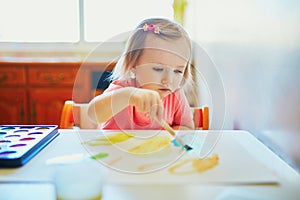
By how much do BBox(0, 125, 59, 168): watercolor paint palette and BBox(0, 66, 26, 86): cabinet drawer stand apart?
1.57 meters

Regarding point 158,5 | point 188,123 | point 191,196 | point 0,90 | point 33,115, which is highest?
point 158,5

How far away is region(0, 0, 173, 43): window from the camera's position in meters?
2.57

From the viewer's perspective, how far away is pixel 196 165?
2.10 feet

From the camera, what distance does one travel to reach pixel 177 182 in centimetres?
55

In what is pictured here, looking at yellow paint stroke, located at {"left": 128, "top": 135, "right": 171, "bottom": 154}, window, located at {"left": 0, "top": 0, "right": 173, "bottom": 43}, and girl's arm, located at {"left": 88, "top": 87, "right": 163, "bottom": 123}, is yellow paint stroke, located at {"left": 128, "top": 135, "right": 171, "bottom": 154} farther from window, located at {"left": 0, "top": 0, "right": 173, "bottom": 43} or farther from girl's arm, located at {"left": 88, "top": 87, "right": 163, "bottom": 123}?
window, located at {"left": 0, "top": 0, "right": 173, "bottom": 43}

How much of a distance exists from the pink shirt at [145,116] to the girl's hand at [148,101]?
19 centimetres

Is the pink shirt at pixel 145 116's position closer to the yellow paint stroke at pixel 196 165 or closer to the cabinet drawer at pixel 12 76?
the yellow paint stroke at pixel 196 165

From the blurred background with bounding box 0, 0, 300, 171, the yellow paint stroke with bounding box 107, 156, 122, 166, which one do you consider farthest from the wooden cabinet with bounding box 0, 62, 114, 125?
the yellow paint stroke with bounding box 107, 156, 122, 166

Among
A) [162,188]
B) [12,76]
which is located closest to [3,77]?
[12,76]

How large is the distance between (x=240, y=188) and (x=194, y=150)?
0.23 m

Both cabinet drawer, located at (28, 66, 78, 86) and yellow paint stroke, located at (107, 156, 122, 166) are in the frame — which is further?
cabinet drawer, located at (28, 66, 78, 86)

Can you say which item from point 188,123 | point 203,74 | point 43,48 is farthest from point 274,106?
point 43,48

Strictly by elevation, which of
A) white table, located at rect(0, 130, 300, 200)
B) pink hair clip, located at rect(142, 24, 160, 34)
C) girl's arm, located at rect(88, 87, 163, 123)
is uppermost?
pink hair clip, located at rect(142, 24, 160, 34)

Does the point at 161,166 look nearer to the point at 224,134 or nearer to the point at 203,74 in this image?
the point at 224,134
